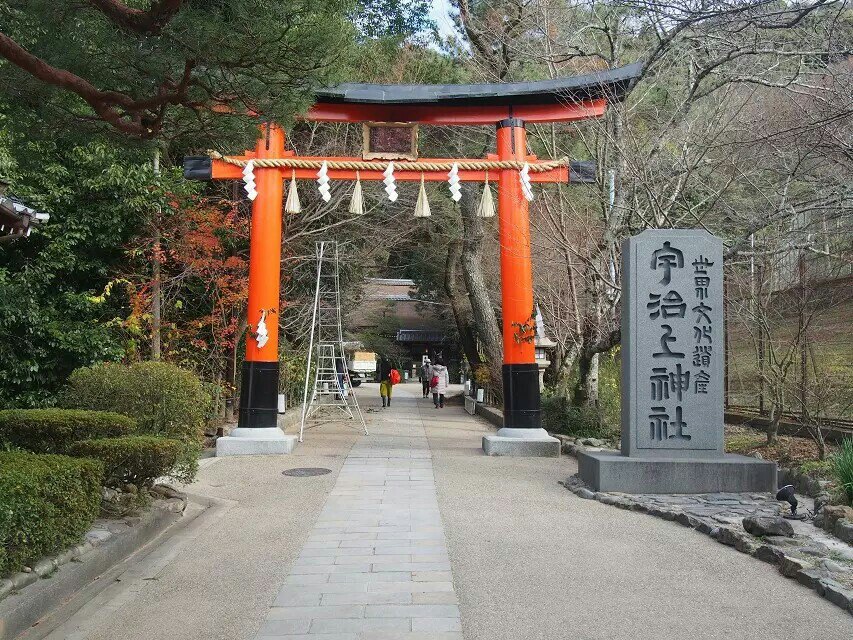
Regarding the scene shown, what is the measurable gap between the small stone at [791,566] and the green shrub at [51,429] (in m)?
5.89

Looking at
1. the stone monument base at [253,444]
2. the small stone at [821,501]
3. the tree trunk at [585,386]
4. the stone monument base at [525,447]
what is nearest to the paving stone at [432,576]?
the small stone at [821,501]

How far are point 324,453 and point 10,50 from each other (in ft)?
27.8

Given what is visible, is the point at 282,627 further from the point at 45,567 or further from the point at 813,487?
the point at 813,487

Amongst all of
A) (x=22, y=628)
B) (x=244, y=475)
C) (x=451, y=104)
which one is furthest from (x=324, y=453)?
(x=22, y=628)

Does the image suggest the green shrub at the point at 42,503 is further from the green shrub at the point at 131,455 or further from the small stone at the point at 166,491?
the small stone at the point at 166,491

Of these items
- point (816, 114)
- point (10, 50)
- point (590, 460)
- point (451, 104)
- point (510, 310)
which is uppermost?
point (451, 104)

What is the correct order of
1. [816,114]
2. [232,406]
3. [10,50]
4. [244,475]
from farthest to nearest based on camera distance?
[232,406]
[244,475]
[816,114]
[10,50]

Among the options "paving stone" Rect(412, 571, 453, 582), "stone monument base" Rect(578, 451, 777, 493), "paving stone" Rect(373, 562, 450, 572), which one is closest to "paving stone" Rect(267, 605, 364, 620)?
"paving stone" Rect(412, 571, 453, 582)

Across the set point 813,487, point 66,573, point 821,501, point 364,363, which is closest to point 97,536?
point 66,573

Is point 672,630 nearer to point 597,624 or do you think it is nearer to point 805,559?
point 597,624

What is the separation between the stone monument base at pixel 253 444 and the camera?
12.0 metres

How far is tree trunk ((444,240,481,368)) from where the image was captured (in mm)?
24219

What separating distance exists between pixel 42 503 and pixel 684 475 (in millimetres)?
6621

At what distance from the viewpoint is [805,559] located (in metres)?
5.47
